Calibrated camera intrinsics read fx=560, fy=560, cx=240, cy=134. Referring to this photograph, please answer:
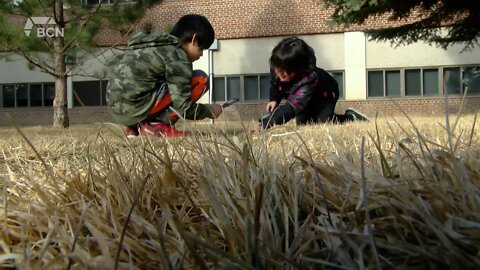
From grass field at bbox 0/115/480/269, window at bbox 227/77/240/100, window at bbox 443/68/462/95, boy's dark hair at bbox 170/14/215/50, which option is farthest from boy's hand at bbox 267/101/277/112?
window at bbox 443/68/462/95

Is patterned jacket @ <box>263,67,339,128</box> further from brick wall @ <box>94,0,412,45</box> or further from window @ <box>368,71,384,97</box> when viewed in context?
window @ <box>368,71,384,97</box>

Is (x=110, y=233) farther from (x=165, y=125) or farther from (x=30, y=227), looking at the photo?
(x=165, y=125)

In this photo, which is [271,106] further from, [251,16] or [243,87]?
[243,87]

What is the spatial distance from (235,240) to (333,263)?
0.51 ft

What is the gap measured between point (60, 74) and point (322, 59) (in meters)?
10.8

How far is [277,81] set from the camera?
609 cm

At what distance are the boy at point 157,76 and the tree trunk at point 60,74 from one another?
289 inches

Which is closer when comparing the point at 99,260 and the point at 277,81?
the point at 99,260

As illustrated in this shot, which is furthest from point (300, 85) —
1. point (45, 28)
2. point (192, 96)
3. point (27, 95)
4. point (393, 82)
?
point (27, 95)

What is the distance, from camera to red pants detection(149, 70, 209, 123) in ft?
14.0

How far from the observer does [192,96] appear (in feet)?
14.2

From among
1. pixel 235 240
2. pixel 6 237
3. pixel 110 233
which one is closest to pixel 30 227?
pixel 6 237

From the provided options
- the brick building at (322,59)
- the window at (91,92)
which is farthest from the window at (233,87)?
the window at (91,92)

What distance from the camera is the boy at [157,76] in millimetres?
4074
